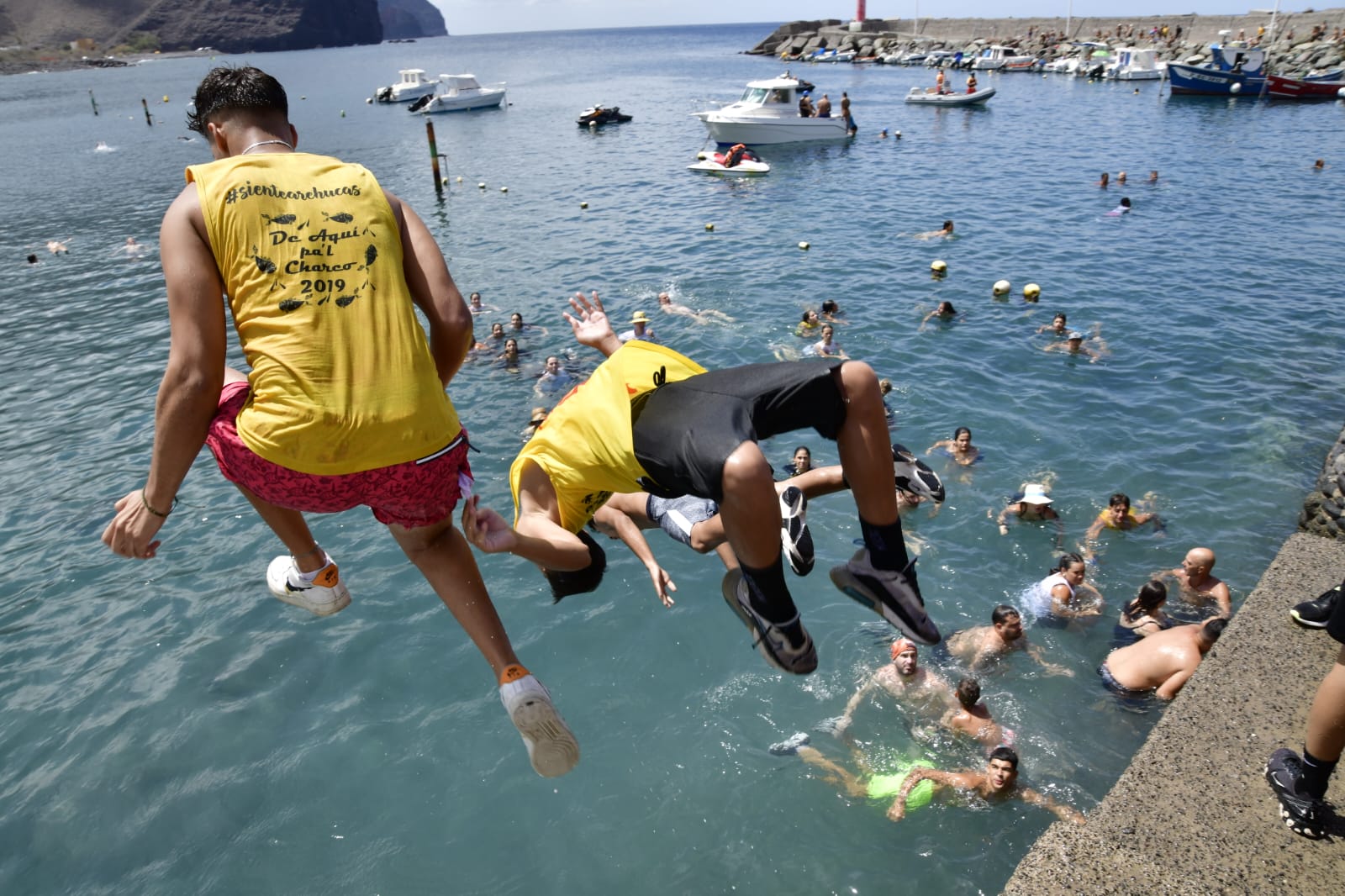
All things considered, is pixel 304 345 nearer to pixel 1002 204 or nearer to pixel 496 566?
pixel 496 566

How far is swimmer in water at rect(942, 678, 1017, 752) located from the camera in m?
8.29

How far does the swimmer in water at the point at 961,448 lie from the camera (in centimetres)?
1291

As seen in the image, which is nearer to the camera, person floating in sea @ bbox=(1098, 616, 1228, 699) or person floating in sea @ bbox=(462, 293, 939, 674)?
person floating in sea @ bbox=(462, 293, 939, 674)

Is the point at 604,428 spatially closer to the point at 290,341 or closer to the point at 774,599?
the point at 774,599

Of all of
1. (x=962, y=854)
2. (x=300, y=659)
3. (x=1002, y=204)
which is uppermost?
(x=1002, y=204)

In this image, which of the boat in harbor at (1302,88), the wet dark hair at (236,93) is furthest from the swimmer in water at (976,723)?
the boat in harbor at (1302,88)

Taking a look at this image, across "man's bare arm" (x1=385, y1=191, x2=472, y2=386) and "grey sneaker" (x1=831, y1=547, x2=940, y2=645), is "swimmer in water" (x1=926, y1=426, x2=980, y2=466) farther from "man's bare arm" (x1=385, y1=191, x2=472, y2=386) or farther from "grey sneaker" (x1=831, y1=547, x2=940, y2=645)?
"man's bare arm" (x1=385, y1=191, x2=472, y2=386)

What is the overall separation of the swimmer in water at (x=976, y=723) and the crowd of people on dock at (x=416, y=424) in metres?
3.99

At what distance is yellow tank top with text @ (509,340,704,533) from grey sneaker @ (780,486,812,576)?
1.05 m

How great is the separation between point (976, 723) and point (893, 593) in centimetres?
535

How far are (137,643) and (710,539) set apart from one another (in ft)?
25.8

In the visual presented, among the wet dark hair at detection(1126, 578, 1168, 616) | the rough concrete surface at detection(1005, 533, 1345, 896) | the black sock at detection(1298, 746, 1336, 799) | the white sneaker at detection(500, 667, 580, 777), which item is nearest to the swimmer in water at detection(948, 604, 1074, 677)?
the wet dark hair at detection(1126, 578, 1168, 616)

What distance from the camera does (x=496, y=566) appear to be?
37.3 ft

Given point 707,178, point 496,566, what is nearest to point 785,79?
point 707,178
